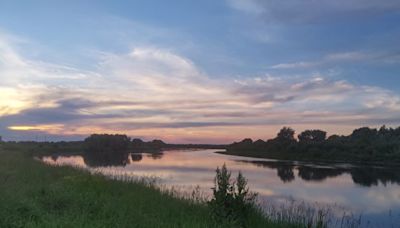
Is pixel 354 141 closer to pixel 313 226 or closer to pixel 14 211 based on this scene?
pixel 313 226

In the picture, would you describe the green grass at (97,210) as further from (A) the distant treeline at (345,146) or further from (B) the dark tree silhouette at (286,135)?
(B) the dark tree silhouette at (286,135)

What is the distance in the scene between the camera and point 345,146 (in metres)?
65.2

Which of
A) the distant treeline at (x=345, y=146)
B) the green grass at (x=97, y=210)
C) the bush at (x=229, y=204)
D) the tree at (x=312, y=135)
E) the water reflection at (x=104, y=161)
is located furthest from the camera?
the tree at (x=312, y=135)

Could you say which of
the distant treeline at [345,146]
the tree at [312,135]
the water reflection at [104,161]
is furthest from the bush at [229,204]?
the tree at [312,135]

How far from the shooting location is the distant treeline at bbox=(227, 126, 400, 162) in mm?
57188

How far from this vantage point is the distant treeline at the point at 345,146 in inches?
2251

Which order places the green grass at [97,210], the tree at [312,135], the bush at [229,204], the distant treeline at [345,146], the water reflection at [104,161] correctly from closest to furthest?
the green grass at [97,210]
the bush at [229,204]
the water reflection at [104,161]
the distant treeline at [345,146]
the tree at [312,135]

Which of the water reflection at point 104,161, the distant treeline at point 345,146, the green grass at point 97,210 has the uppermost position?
the distant treeline at point 345,146

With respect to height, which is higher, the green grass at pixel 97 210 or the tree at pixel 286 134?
the tree at pixel 286 134

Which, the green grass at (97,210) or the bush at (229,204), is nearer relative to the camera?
the green grass at (97,210)

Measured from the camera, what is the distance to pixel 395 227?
14.9 metres

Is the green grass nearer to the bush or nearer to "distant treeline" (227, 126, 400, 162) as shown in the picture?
the bush

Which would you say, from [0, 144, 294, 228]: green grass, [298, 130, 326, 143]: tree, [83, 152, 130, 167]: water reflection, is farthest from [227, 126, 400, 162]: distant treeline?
[0, 144, 294, 228]: green grass

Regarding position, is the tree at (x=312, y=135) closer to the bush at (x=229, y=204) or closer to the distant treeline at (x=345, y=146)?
the distant treeline at (x=345, y=146)
